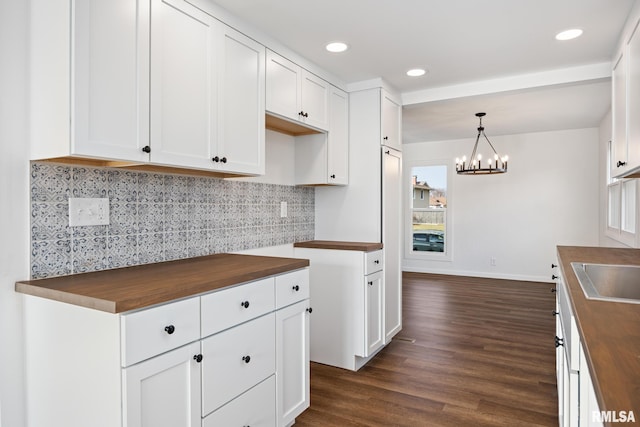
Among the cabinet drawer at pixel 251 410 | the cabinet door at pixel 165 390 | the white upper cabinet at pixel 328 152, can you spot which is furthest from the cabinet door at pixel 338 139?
the cabinet door at pixel 165 390

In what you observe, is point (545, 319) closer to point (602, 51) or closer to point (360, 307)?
point (360, 307)

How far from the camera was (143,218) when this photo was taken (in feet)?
6.60

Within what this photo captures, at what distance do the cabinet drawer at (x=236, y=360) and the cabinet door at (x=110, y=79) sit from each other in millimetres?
845

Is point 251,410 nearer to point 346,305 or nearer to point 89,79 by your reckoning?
point 346,305

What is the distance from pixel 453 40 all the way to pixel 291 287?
1.87m

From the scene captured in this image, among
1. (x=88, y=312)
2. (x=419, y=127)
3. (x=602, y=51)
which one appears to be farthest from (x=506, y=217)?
(x=88, y=312)

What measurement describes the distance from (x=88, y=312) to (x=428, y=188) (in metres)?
6.63

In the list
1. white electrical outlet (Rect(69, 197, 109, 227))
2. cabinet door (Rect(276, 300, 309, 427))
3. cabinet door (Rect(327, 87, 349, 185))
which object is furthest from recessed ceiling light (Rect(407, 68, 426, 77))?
white electrical outlet (Rect(69, 197, 109, 227))

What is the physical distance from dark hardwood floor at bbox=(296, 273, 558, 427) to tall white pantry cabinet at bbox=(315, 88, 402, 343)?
1.50ft

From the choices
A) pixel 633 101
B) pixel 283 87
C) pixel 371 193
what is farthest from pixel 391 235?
pixel 633 101

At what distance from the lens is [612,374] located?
0.75m

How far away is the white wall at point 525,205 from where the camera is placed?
6018mm

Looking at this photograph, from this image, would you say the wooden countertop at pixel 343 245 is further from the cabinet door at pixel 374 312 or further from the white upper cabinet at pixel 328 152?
the white upper cabinet at pixel 328 152

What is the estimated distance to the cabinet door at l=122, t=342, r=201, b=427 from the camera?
1.28m
